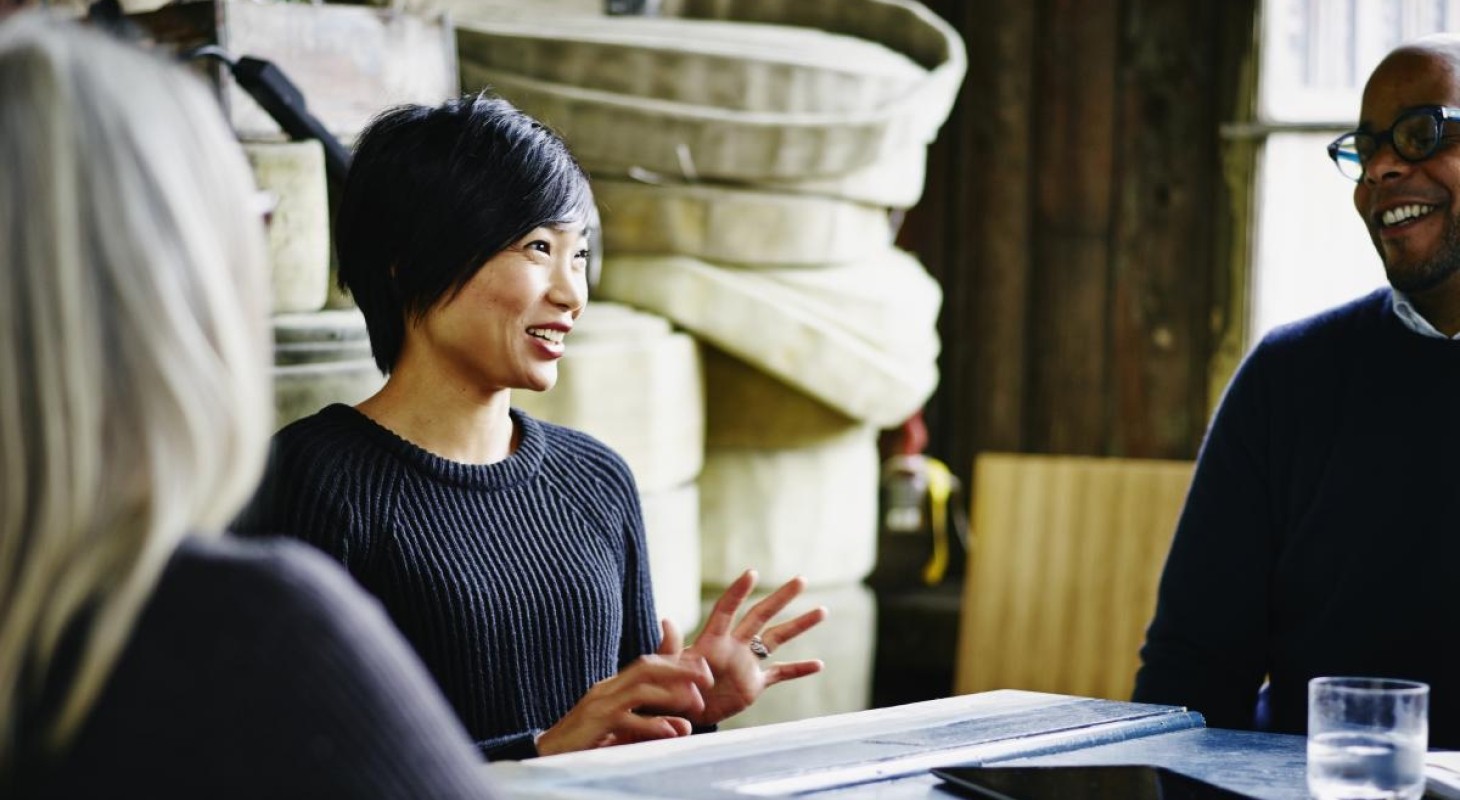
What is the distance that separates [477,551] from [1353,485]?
44.3 inches

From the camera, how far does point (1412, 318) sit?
2203 millimetres

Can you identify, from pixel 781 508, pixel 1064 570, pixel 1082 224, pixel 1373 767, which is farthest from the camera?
pixel 1082 224

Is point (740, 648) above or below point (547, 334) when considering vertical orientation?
below

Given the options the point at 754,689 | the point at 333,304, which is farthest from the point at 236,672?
the point at 333,304

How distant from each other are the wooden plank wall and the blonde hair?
3.26 meters

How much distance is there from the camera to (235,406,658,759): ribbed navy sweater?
1.72 meters

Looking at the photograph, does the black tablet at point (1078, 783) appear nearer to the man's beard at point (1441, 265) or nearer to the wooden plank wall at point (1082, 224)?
the man's beard at point (1441, 265)

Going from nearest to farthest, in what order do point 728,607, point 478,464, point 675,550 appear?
point 728,607, point 478,464, point 675,550

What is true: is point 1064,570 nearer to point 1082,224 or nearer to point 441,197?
point 1082,224

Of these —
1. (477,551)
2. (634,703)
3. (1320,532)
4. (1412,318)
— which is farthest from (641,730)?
(1412,318)

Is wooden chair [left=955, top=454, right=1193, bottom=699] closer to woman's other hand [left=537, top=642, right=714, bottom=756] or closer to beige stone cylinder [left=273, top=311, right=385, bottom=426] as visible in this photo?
beige stone cylinder [left=273, top=311, right=385, bottom=426]

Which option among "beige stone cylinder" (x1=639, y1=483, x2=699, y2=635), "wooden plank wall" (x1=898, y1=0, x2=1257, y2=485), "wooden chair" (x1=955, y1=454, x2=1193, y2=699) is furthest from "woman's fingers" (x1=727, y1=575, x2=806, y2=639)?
"wooden plank wall" (x1=898, y1=0, x2=1257, y2=485)

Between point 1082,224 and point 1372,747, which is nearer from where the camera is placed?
point 1372,747

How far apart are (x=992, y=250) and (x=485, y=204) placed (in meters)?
2.35
